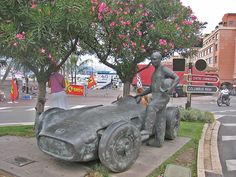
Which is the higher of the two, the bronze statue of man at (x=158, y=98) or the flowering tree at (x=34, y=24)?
the flowering tree at (x=34, y=24)

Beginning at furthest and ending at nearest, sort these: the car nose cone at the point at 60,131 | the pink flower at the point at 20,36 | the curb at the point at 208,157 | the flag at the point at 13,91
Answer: the flag at the point at 13,91, the curb at the point at 208,157, the car nose cone at the point at 60,131, the pink flower at the point at 20,36

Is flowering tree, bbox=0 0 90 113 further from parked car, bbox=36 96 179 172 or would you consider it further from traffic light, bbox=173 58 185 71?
traffic light, bbox=173 58 185 71

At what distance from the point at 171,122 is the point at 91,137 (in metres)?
2.69

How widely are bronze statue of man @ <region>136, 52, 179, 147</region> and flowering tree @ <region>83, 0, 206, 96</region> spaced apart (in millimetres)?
964

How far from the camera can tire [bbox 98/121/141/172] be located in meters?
4.40

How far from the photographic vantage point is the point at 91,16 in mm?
4340

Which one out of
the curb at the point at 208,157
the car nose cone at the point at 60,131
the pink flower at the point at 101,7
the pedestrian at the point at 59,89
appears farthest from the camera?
the pedestrian at the point at 59,89

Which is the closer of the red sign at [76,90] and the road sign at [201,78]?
the road sign at [201,78]

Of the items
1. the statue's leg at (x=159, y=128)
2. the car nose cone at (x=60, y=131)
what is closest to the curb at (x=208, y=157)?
the statue's leg at (x=159, y=128)

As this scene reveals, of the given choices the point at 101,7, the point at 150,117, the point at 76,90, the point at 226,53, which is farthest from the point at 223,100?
the point at 226,53

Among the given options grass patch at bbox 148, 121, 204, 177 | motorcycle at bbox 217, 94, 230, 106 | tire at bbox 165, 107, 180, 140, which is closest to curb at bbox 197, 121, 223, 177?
grass patch at bbox 148, 121, 204, 177

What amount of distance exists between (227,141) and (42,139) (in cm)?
521

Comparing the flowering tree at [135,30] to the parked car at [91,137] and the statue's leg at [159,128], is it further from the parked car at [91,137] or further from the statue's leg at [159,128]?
the statue's leg at [159,128]

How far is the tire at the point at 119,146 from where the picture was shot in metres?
4.40
